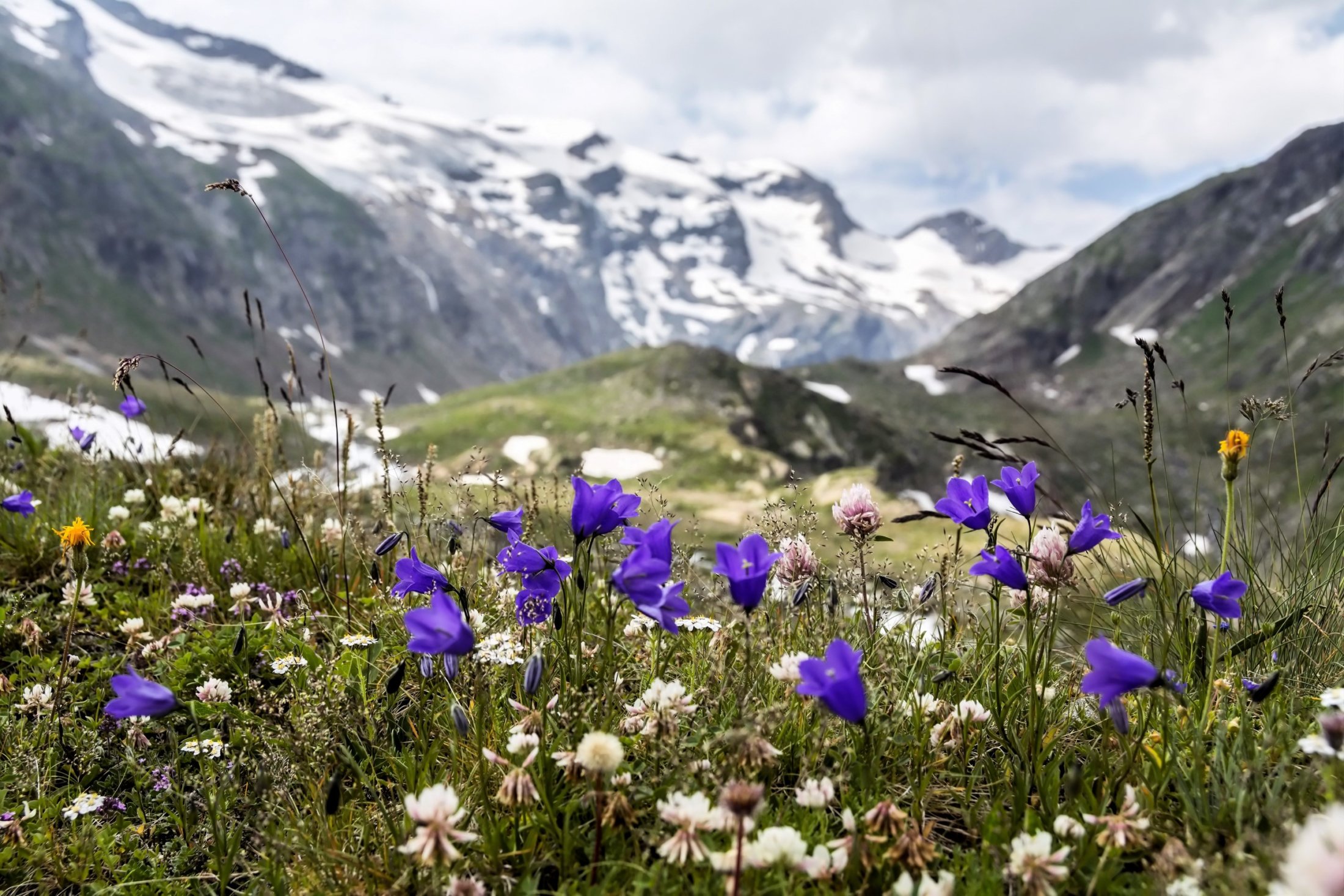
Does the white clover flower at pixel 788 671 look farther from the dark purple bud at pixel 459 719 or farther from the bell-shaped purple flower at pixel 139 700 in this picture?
the bell-shaped purple flower at pixel 139 700

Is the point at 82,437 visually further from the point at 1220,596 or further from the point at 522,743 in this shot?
the point at 1220,596

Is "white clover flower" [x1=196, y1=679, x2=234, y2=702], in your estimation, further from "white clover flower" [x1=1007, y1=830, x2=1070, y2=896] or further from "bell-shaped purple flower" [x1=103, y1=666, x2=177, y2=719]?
"white clover flower" [x1=1007, y1=830, x2=1070, y2=896]

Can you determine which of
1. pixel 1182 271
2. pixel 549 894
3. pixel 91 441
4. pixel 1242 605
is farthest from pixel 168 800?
pixel 1182 271

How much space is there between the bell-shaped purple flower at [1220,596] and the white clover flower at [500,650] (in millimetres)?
2800

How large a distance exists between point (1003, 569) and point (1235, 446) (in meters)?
1.40

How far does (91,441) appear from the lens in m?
6.54

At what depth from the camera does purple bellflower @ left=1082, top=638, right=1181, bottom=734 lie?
7.43ft

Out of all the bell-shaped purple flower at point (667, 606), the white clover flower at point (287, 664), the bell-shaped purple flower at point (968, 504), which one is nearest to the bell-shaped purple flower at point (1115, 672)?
the bell-shaped purple flower at point (968, 504)

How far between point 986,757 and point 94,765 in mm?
4278

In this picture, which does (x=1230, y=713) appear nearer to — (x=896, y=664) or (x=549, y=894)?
(x=896, y=664)

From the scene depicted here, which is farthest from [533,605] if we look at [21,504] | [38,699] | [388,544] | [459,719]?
[21,504]

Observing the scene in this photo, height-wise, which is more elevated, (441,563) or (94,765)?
(441,563)

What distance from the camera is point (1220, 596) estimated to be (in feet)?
9.11

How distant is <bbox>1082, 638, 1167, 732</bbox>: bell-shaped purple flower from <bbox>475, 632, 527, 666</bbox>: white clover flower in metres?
2.37
